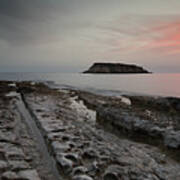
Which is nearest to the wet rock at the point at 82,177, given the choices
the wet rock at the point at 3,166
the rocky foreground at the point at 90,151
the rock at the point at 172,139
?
the rocky foreground at the point at 90,151

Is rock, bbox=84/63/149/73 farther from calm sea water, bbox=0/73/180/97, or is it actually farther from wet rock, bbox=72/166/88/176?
wet rock, bbox=72/166/88/176

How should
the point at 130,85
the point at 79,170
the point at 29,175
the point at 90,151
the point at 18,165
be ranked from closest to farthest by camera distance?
1. the point at 29,175
2. the point at 79,170
3. the point at 18,165
4. the point at 90,151
5. the point at 130,85

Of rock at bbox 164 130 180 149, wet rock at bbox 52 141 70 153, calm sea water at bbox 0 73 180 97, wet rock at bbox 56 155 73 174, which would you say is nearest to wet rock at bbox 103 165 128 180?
wet rock at bbox 56 155 73 174

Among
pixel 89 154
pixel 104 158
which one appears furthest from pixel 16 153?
pixel 104 158

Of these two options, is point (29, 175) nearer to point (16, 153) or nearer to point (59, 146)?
point (16, 153)

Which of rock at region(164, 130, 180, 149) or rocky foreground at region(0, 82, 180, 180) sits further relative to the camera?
rock at region(164, 130, 180, 149)

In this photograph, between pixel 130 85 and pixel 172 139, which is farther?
pixel 130 85

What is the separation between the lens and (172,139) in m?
6.43

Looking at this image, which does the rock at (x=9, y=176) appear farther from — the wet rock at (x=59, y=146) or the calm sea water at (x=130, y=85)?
the calm sea water at (x=130, y=85)

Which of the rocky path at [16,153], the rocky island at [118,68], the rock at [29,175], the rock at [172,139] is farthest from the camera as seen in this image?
the rocky island at [118,68]

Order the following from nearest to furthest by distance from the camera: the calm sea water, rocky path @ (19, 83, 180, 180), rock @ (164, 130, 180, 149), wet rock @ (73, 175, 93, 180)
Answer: wet rock @ (73, 175, 93, 180)
rocky path @ (19, 83, 180, 180)
rock @ (164, 130, 180, 149)
the calm sea water

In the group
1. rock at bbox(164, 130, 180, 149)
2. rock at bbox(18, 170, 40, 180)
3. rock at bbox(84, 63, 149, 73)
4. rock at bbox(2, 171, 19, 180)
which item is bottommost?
rock at bbox(18, 170, 40, 180)

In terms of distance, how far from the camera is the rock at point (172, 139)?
20.2 ft

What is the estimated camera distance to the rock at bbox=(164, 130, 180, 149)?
617 centimetres
